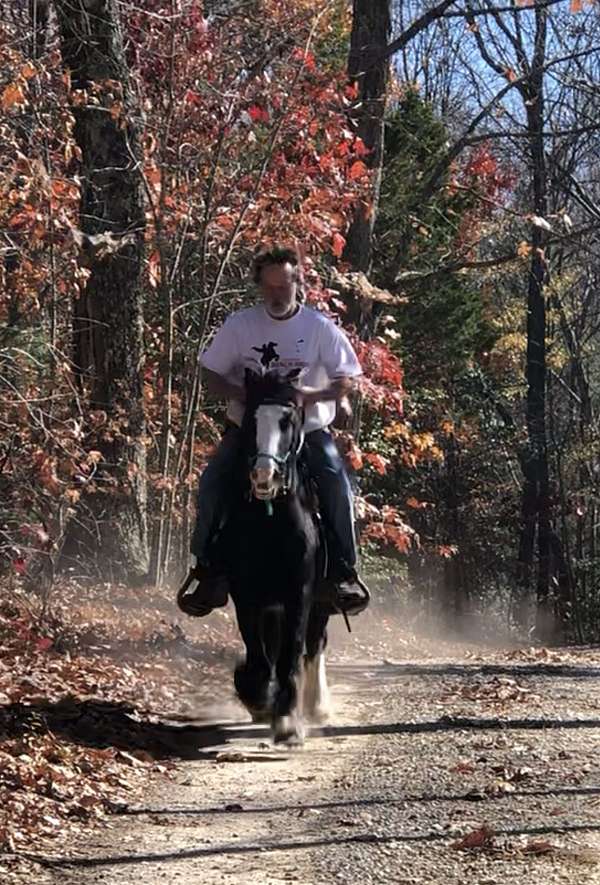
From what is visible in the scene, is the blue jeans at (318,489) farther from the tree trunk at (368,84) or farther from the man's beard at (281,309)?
the tree trunk at (368,84)

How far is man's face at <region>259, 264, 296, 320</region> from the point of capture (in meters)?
8.50

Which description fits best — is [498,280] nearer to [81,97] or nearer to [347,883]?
[81,97]

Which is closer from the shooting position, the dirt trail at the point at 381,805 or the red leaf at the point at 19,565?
the dirt trail at the point at 381,805

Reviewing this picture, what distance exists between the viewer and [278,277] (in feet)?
27.9

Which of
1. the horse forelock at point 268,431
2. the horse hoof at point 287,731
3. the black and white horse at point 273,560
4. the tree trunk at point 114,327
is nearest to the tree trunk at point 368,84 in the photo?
the tree trunk at point 114,327

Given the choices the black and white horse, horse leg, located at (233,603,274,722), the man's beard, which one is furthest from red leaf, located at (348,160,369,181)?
horse leg, located at (233,603,274,722)

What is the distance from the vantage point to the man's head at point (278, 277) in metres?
8.45

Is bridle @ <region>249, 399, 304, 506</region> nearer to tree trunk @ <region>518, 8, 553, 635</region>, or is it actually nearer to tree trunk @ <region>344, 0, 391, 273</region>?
tree trunk @ <region>344, 0, 391, 273</region>

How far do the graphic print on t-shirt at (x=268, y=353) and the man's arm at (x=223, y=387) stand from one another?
24 cm

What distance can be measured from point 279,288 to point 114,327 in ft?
20.9

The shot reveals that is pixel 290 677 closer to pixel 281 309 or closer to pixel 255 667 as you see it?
pixel 255 667

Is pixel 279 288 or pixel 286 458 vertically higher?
pixel 279 288

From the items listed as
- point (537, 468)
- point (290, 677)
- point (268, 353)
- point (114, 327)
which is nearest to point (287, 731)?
point (290, 677)

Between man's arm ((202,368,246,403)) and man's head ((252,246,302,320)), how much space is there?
523 mm
